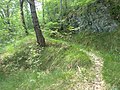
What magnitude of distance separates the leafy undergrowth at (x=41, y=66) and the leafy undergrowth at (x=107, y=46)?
1.05 metres

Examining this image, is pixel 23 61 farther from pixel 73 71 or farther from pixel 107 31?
pixel 107 31

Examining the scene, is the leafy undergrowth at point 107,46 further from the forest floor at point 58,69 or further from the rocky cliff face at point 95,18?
the rocky cliff face at point 95,18

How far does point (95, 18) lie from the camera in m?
15.1

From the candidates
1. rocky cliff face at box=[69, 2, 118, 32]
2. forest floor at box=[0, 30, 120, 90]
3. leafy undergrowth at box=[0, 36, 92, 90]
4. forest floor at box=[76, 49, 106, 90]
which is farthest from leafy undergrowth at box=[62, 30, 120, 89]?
leafy undergrowth at box=[0, 36, 92, 90]

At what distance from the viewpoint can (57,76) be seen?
29.7 feet

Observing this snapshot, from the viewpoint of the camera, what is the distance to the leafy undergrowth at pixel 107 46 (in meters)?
8.29

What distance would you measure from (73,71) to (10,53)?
6305 millimetres

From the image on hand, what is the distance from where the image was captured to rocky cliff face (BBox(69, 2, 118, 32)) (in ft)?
46.5

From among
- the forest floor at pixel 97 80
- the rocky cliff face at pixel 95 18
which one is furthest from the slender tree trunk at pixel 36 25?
the forest floor at pixel 97 80

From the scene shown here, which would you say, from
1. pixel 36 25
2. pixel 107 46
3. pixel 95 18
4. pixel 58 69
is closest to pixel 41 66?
pixel 58 69

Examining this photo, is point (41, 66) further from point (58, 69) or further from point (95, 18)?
point (95, 18)

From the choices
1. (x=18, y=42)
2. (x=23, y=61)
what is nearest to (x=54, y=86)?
(x=23, y=61)

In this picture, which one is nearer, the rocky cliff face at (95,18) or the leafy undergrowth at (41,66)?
the leafy undergrowth at (41,66)

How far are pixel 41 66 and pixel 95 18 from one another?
5.82 meters
